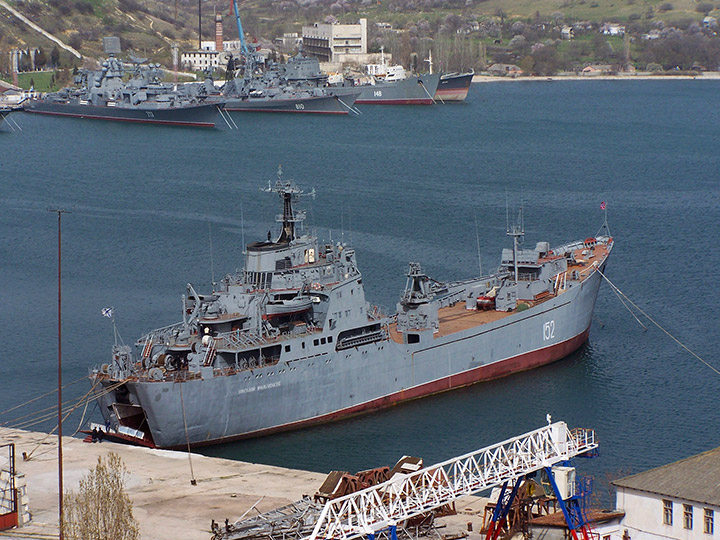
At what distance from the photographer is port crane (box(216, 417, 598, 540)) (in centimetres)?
2923

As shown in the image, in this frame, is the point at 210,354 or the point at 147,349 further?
the point at 147,349

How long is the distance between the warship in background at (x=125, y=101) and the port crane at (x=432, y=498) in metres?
104

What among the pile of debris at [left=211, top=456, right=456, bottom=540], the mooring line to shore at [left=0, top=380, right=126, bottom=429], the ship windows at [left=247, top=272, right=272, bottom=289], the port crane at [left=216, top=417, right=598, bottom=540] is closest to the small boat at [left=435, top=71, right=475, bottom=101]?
the ship windows at [left=247, top=272, right=272, bottom=289]

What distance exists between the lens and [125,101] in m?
142

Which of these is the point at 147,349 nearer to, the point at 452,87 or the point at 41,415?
the point at 41,415

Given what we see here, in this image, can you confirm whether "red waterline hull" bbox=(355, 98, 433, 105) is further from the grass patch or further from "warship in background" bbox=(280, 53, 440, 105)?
the grass patch

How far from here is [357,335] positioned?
4931 cm

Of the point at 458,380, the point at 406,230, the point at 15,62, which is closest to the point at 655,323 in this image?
the point at 458,380

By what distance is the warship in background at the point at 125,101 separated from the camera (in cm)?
13550

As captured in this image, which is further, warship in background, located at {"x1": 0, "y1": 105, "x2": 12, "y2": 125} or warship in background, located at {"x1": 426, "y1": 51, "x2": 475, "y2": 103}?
warship in background, located at {"x1": 426, "y1": 51, "x2": 475, "y2": 103}

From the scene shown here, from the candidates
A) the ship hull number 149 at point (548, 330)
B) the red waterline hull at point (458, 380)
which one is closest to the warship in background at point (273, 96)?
the red waterline hull at point (458, 380)

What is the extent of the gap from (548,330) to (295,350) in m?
13.8

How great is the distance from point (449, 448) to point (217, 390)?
841 centimetres

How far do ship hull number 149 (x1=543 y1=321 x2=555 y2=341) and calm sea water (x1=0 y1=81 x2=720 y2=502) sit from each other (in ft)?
4.73
